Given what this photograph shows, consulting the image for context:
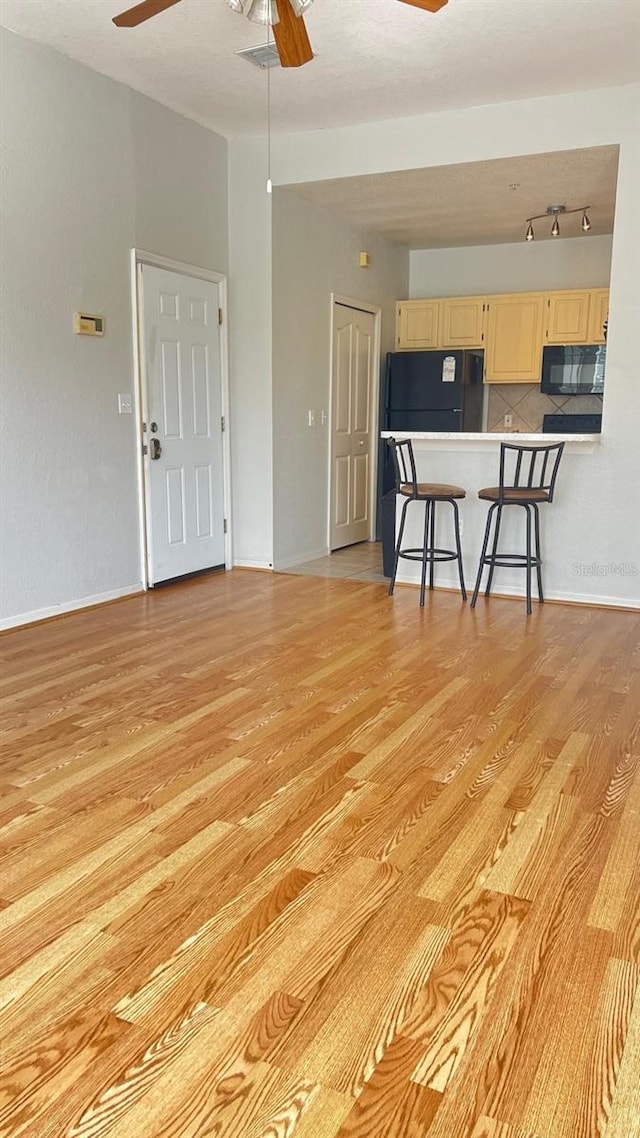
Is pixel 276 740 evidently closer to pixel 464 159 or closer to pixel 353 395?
pixel 464 159

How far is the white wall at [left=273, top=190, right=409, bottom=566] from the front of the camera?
18.7ft

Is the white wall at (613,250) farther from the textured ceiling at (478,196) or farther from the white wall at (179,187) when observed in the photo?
the white wall at (179,187)

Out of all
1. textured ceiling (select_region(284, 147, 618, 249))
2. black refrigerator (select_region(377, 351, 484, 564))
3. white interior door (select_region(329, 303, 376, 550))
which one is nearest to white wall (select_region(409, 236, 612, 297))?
textured ceiling (select_region(284, 147, 618, 249))

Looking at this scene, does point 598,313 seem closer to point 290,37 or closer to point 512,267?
point 512,267

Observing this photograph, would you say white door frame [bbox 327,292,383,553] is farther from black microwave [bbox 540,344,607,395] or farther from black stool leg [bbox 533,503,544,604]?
black stool leg [bbox 533,503,544,604]

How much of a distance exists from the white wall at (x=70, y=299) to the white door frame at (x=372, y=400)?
158cm

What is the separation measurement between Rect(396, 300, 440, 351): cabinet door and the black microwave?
1071 millimetres

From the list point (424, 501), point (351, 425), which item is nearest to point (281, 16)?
point (424, 501)

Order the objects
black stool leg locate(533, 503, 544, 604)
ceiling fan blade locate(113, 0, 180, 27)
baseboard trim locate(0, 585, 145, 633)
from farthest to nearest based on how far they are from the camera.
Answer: black stool leg locate(533, 503, 544, 604), baseboard trim locate(0, 585, 145, 633), ceiling fan blade locate(113, 0, 180, 27)

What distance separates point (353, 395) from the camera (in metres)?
6.89

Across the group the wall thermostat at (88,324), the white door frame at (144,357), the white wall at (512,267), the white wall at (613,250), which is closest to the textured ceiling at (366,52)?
the white wall at (613,250)

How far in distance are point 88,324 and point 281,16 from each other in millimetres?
Result: 1941

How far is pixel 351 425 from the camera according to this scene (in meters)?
6.91

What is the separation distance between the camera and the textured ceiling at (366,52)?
12.0 ft
